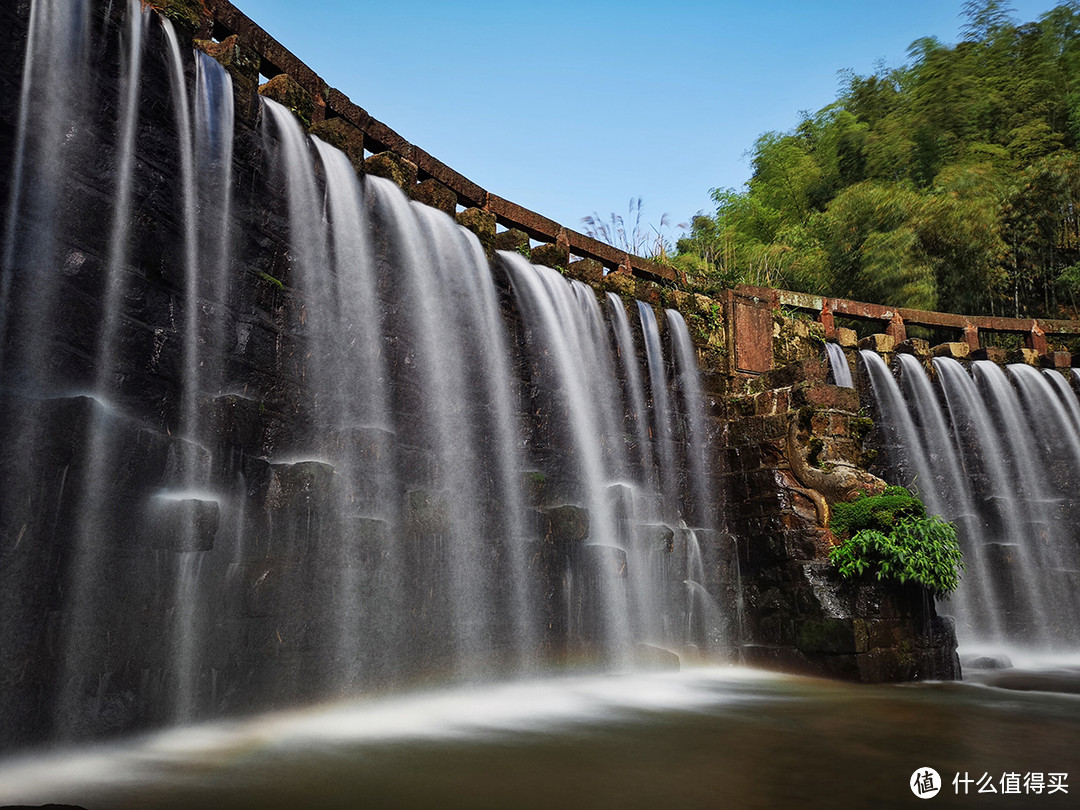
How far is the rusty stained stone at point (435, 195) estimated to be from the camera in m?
9.82

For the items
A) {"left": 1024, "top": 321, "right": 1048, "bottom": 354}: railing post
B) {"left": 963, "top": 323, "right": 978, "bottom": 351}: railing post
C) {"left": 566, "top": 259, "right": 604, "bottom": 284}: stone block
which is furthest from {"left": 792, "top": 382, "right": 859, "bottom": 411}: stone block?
{"left": 1024, "top": 321, "right": 1048, "bottom": 354}: railing post

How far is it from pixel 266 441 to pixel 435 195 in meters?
4.92

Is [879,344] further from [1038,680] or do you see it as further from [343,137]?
[343,137]

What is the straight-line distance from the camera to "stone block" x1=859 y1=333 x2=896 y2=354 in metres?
16.8

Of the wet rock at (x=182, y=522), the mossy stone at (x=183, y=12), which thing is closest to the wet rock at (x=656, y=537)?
the wet rock at (x=182, y=522)

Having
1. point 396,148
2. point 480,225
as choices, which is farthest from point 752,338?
point 396,148

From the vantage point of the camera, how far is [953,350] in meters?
17.2

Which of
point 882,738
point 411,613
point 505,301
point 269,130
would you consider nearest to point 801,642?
point 882,738

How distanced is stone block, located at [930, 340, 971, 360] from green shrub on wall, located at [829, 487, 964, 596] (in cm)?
946

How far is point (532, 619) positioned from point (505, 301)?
4.33 meters

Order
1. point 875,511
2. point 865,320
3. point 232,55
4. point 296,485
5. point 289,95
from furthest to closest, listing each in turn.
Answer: point 865,320, point 875,511, point 289,95, point 232,55, point 296,485

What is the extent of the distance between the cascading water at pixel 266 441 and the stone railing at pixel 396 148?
676 mm

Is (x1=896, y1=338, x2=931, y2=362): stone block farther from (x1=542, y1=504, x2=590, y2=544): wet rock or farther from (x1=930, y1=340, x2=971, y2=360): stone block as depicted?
(x1=542, y1=504, x2=590, y2=544): wet rock

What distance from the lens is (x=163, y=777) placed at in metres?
3.95
